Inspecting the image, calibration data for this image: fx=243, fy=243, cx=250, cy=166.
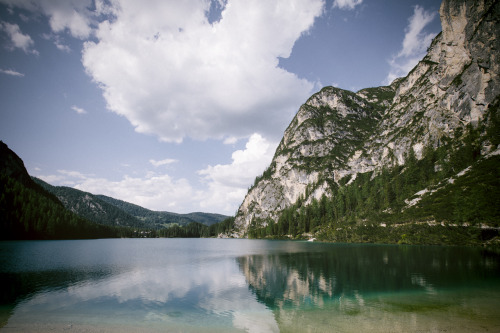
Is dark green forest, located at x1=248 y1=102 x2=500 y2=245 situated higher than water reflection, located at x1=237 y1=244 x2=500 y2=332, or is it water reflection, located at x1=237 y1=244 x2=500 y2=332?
dark green forest, located at x1=248 y1=102 x2=500 y2=245

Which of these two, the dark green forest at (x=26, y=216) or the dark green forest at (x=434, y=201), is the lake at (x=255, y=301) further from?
the dark green forest at (x=26, y=216)

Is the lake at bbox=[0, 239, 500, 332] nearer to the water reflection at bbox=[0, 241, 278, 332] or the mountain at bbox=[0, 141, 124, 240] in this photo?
the water reflection at bbox=[0, 241, 278, 332]

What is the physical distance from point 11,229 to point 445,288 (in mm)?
152830

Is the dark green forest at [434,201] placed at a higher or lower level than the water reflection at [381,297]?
higher

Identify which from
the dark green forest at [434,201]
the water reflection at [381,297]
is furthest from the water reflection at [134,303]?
the dark green forest at [434,201]

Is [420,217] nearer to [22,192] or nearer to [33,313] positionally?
[33,313]

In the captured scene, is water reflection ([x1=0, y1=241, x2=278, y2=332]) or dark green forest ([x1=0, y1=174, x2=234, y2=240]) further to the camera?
dark green forest ([x1=0, y1=174, x2=234, y2=240])

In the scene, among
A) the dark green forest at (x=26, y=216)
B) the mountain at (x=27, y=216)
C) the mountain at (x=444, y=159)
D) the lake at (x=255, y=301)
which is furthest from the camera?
the mountain at (x=27, y=216)

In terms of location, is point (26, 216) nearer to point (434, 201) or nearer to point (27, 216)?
point (27, 216)

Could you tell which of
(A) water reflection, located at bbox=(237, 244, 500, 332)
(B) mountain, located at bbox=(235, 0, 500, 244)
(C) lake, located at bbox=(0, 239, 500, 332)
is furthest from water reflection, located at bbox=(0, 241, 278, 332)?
(B) mountain, located at bbox=(235, 0, 500, 244)

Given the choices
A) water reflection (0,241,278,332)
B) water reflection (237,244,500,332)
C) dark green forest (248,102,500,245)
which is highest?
dark green forest (248,102,500,245)

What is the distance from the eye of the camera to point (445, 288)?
2455 centimetres

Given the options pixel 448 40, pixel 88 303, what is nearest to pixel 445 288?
pixel 88 303

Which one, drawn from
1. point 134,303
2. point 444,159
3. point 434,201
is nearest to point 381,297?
point 134,303
